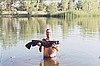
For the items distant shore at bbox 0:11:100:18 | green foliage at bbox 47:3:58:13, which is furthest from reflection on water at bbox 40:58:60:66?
green foliage at bbox 47:3:58:13

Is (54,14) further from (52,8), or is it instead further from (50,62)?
(50,62)

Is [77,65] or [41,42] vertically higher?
[41,42]

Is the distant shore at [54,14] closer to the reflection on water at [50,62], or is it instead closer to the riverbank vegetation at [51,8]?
the riverbank vegetation at [51,8]

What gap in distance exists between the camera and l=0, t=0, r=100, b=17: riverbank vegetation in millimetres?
72312

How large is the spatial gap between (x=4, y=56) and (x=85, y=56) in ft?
13.2

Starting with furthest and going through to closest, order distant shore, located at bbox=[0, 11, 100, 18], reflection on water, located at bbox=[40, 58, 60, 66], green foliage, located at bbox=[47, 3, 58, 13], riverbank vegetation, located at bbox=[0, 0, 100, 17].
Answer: green foliage, located at bbox=[47, 3, 58, 13] < riverbank vegetation, located at bbox=[0, 0, 100, 17] < distant shore, located at bbox=[0, 11, 100, 18] < reflection on water, located at bbox=[40, 58, 60, 66]

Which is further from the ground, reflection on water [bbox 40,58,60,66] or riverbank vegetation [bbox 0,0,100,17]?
riverbank vegetation [bbox 0,0,100,17]

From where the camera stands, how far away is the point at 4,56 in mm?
14984

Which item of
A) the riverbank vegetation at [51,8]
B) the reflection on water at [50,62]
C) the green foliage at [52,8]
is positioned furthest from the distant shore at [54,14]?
the reflection on water at [50,62]

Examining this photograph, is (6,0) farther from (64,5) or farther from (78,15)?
(78,15)

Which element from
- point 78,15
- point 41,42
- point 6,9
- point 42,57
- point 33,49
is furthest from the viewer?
point 6,9

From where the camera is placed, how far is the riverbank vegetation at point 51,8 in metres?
72.3

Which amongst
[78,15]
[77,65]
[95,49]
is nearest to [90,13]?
[78,15]

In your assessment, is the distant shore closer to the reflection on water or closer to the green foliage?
the green foliage
